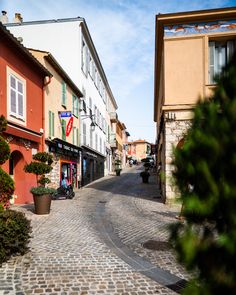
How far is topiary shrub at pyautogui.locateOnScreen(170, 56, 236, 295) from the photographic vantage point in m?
1.51

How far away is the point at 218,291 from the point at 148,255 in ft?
15.2

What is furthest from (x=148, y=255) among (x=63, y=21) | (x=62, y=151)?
(x=63, y=21)

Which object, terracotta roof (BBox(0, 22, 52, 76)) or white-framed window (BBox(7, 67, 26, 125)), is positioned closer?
terracotta roof (BBox(0, 22, 52, 76))

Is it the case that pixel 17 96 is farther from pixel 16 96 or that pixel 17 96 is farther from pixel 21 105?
pixel 21 105

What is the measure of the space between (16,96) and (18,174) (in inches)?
132

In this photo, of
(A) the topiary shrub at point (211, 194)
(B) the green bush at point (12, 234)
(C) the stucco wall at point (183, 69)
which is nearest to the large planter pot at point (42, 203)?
(B) the green bush at point (12, 234)

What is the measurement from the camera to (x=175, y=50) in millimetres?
12547

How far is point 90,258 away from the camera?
570 cm

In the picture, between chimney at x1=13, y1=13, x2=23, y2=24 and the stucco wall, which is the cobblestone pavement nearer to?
the stucco wall

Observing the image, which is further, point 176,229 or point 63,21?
point 63,21

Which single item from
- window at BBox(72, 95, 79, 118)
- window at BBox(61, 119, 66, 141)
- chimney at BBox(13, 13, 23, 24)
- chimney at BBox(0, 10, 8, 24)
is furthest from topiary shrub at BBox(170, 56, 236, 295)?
chimney at BBox(13, 13, 23, 24)

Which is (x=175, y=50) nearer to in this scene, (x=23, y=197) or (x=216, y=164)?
(x=23, y=197)

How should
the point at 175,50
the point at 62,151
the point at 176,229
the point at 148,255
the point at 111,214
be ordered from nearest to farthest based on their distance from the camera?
the point at 176,229 < the point at 148,255 < the point at 111,214 < the point at 175,50 < the point at 62,151

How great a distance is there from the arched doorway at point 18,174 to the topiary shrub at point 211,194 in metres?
11.7
